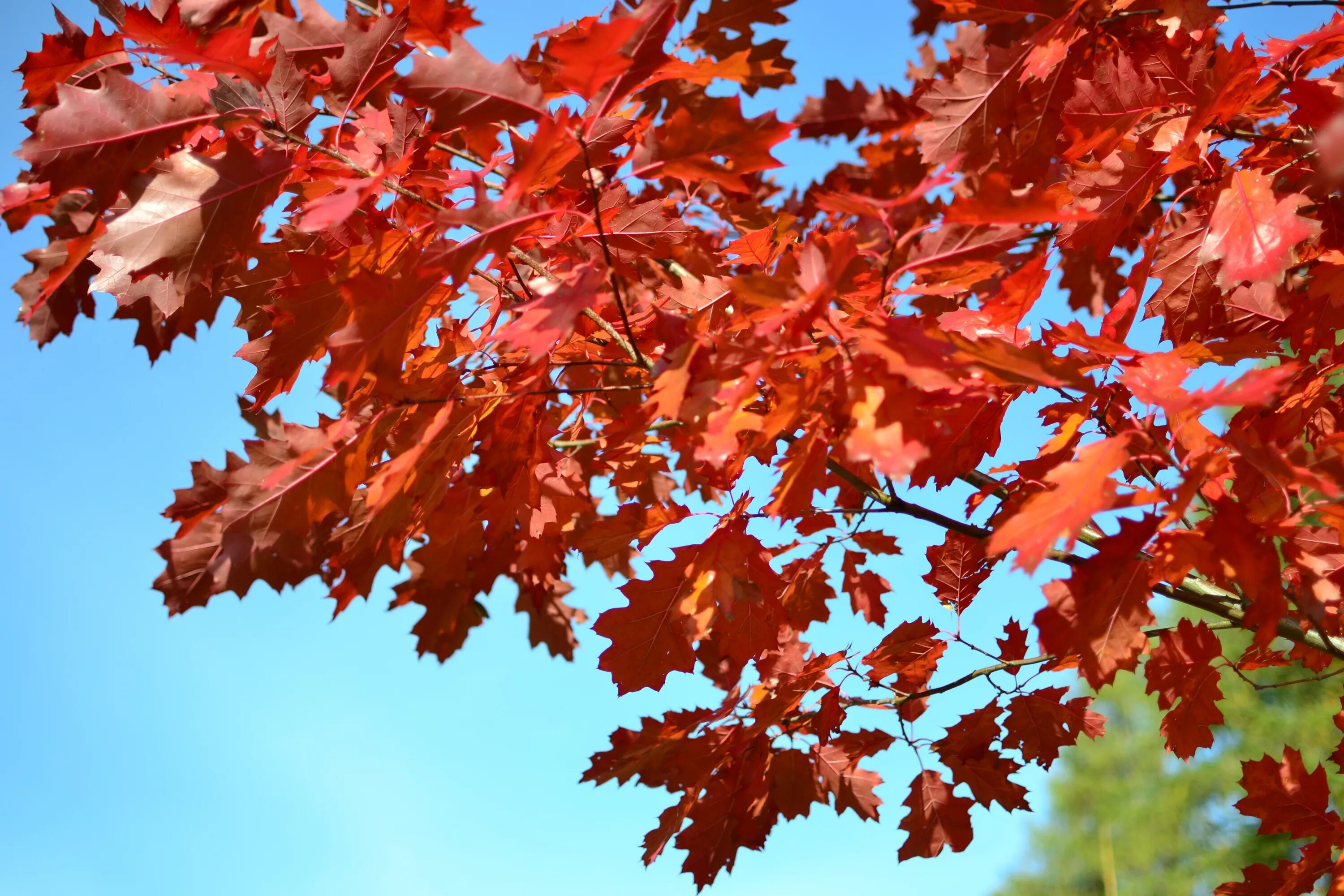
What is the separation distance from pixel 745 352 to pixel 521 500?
665mm

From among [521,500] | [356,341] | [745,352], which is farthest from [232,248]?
[745,352]

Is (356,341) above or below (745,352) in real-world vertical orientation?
above

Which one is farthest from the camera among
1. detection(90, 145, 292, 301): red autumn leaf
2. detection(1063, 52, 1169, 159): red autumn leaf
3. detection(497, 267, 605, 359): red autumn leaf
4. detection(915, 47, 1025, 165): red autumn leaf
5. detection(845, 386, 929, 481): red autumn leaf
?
detection(915, 47, 1025, 165): red autumn leaf

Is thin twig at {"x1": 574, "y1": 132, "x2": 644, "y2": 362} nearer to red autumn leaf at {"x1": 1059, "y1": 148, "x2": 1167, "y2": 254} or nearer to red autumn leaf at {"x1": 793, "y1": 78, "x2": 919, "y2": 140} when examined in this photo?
red autumn leaf at {"x1": 1059, "y1": 148, "x2": 1167, "y2": 254}

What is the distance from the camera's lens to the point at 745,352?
3.37 ft

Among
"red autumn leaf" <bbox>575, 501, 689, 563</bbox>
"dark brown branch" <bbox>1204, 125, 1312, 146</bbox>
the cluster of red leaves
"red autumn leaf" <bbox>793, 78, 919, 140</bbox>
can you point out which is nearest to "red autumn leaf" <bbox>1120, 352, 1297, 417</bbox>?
the cluster of red leaves

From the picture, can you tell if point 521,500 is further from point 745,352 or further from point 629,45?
point 629,45

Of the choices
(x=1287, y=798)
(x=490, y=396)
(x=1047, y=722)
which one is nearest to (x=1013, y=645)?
(x=1047, y=722)

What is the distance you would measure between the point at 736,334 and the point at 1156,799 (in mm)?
16409

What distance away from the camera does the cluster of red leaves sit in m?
1.04

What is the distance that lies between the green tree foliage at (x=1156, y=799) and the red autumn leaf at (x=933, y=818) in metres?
10.3

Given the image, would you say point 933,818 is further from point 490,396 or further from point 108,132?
point 108,132

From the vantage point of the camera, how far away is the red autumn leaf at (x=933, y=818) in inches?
80.4

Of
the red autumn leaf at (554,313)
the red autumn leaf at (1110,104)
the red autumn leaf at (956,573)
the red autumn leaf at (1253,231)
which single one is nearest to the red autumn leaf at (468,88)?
the red autumn leaf at (554,313)
